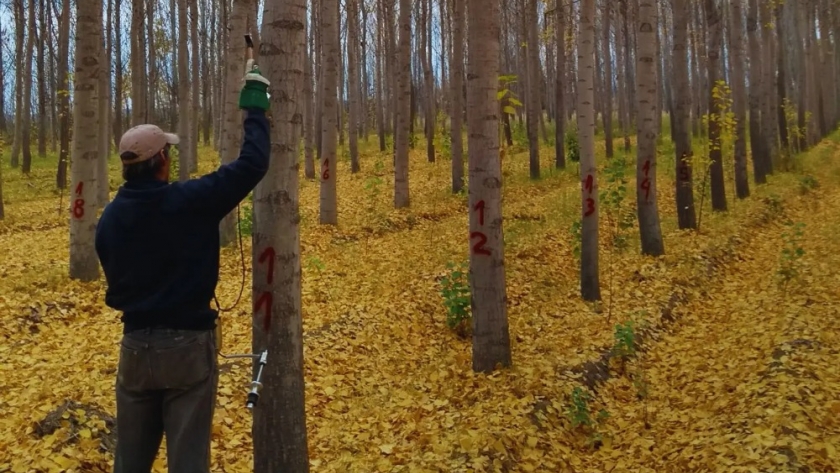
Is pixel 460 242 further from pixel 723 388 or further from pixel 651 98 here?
pixel 723 388

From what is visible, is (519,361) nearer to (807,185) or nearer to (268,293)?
(268,293)

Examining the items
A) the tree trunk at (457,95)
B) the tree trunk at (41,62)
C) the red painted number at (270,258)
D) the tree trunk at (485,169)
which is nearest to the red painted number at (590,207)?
the tree trunk at (485,169)

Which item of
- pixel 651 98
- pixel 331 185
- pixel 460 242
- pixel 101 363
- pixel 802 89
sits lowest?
pixel 101 363

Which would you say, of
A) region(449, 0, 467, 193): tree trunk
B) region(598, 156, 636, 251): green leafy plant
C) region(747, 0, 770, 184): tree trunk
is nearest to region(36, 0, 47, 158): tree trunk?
region(449, 0, 467, 193): tree trunk

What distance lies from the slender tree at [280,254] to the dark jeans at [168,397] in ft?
2.44

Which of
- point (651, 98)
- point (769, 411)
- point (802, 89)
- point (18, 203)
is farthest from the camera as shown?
point (802, 89)

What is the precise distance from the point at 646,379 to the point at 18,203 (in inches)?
670

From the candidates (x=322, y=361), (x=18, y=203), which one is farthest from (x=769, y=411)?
(x=18, y=203)

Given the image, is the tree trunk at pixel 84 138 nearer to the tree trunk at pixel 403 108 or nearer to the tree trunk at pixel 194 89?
the tree trunk at pixel 403 108

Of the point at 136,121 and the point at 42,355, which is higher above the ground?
the point at 136,121

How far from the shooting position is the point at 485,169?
5844 millimetres

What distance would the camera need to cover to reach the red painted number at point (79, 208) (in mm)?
8477

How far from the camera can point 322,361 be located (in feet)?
21.4

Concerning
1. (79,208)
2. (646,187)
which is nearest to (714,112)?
(646,187)
